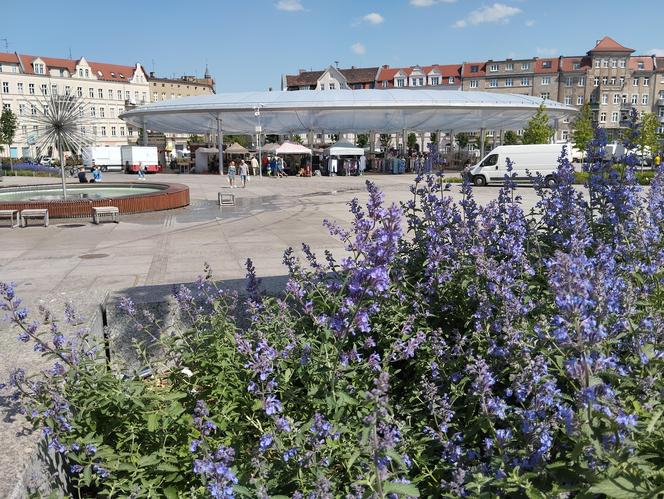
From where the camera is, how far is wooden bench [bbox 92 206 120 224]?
16234mm

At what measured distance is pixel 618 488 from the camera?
1761 millimetres

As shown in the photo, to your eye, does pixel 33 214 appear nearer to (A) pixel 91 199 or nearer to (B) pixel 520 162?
(A) pixel 91 199

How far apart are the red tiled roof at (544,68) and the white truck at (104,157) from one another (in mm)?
86008

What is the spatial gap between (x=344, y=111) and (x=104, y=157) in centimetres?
2601

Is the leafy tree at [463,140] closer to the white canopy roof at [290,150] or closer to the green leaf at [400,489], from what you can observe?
the white canopy roof at [290,150]

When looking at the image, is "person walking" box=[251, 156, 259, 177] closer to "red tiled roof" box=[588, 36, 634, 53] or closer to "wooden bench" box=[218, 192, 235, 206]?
"wooden bench" box=[218, 192, 235, 206]

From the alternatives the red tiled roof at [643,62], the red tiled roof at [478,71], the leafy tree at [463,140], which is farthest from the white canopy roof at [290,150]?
the red tiled roof at [643,62]

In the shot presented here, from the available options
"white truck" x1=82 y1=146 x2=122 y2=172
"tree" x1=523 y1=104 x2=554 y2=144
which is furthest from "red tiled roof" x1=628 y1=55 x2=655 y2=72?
"white truck" x1=82 y1=146 x2=122 y2=172

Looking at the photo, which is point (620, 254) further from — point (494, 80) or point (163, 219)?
point (494, 80)

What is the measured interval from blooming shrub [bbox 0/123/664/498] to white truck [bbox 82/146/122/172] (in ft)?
188

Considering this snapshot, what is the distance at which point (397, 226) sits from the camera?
96.3 inches

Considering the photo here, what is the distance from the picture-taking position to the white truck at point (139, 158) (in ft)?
162

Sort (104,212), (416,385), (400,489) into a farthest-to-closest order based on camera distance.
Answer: (104,212), (416,385), (400,489)

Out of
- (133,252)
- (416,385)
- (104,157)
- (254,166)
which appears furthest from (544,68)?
(416,385)
